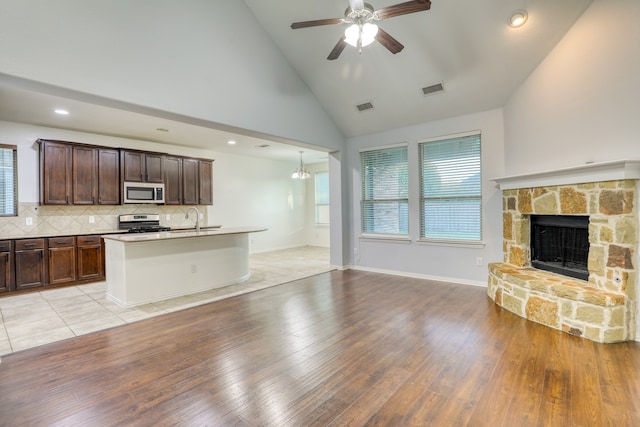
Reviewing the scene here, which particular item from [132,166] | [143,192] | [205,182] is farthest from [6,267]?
[205,182]

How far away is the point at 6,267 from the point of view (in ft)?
14.9

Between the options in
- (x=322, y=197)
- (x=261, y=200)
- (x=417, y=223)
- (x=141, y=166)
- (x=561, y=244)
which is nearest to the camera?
(x=561, y=244)

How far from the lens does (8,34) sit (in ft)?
8.03

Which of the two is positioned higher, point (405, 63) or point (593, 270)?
point (405, 63)

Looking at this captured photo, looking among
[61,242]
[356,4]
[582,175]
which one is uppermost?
[356,4]

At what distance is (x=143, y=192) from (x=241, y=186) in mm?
2757

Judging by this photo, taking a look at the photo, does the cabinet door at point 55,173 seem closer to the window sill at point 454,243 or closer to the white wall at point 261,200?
the white wall at point 261,200

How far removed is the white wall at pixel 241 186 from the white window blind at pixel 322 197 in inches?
18.2

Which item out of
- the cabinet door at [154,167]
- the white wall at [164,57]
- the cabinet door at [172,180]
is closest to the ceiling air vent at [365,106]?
the white wall at [164,57]

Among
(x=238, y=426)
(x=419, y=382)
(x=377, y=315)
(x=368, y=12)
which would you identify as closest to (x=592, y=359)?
(x=419, y=382)

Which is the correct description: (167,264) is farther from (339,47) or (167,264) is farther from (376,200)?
(376,200)

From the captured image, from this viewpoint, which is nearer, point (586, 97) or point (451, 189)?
point (586, 97)

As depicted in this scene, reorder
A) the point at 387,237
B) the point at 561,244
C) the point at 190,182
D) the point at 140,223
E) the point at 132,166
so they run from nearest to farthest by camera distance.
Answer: the point at 561,244
the point at 387,237
the point at 132,166
the point at 140,223
the point at 190,182

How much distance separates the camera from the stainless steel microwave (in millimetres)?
5886
